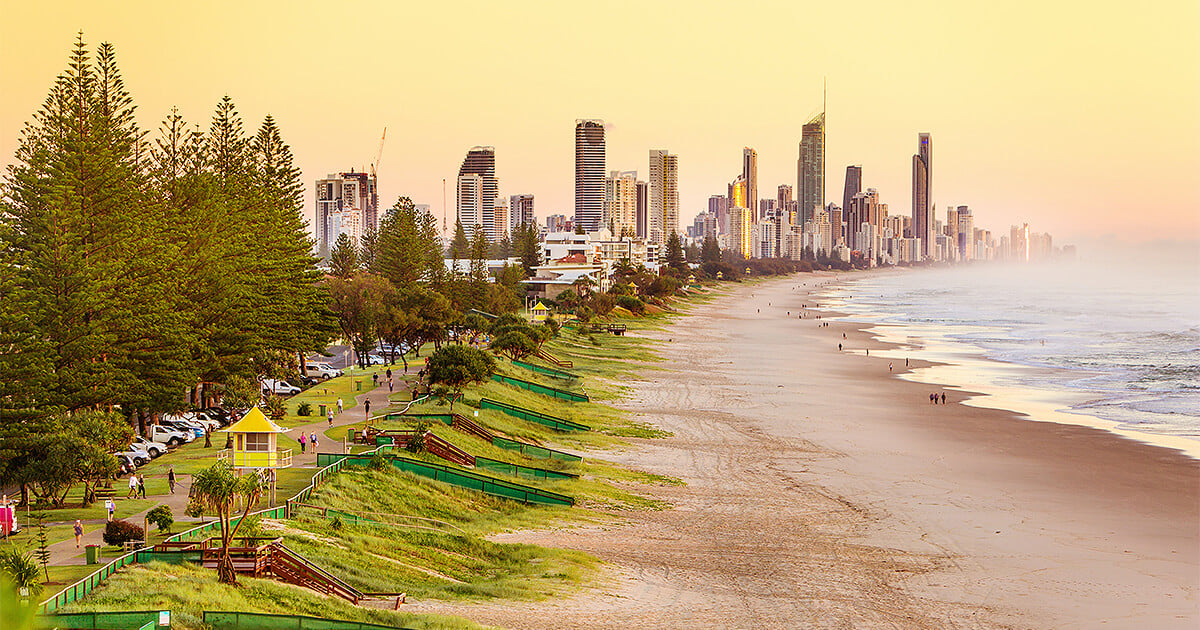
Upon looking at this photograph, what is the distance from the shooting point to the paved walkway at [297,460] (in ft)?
66.7

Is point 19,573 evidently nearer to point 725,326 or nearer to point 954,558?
point 954,558

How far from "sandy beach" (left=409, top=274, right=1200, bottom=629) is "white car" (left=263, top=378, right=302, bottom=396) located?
56.8ft

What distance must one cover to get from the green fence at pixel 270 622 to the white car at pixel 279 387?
112 ft


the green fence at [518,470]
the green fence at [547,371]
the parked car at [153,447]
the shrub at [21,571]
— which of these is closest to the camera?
the shrub at [21,571]

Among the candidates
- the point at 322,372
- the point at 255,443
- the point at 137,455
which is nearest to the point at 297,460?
the point at 255,443

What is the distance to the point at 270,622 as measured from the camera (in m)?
16.5

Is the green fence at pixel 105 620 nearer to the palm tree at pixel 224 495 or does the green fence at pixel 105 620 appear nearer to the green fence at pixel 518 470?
the palm tree at pixel 224 495

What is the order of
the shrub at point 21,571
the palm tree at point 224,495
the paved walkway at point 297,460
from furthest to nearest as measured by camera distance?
1. the paved walkway at point 297,460
2. the palm tree at point 224,495
3. the shrub at point 21,571

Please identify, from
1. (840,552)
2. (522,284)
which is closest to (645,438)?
(840,552)

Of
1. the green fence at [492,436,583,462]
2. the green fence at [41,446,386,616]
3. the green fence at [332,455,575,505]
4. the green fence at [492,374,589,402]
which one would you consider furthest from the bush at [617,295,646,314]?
the green fence at [41,446,386,616]

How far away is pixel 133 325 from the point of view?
34.4 metres

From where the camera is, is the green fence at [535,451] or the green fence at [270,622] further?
the green fence at [535,451]

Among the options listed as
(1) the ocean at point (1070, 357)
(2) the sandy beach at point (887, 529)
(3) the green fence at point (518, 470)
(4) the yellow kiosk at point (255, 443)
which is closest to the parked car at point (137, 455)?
(4) the yellow kiosk at point (255, 443)

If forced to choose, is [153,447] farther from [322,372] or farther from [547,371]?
[547,371]
